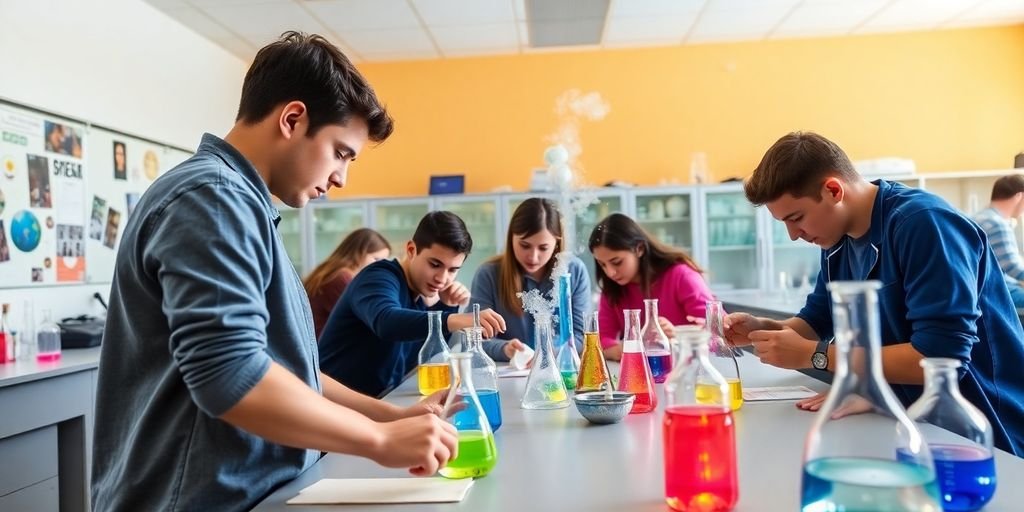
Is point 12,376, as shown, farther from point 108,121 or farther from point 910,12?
point 910,12

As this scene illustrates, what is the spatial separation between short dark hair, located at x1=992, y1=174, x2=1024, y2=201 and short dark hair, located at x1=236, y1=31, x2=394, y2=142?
4191 millimetres

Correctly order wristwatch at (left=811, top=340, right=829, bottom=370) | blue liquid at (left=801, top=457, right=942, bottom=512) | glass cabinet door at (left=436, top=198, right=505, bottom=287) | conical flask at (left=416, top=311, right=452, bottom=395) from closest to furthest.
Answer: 1. blue liquid at (left=801, top=457, right=942, bottom=512)
2. wristwatch at (left=811, top=340, right=829, bottom=370)
3. conical flask at (left=416, top=311, right=452, bottom=395)
4. glass cabinet door at (left=436, top=198, right=505, bottom=287)

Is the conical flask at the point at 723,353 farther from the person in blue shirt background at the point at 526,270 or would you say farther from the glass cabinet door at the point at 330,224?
the glass cabinet door at the point at 330,224

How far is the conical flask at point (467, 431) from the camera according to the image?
103cm

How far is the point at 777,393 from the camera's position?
1583mm

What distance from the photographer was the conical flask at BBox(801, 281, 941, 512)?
0.65 metres

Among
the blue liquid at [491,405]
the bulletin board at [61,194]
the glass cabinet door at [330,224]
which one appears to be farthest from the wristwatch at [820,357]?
the glass cabinet door at [330,224]

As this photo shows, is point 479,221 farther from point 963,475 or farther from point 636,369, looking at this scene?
point 963,475

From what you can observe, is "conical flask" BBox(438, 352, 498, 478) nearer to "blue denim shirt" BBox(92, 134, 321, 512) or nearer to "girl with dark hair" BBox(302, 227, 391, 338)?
"blue denim shirt" BBox(92, 134, 321, 512)

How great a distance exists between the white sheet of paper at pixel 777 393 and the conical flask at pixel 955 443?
2.32 feet

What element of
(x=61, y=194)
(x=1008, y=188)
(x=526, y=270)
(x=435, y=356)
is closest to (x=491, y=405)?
(x=435, y=356)

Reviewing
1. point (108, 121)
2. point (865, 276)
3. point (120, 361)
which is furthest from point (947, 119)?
point (120, 361)

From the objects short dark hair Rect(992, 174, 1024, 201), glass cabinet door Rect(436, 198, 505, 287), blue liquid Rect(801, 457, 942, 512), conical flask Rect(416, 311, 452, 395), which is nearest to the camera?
blue liquid Rect(801, 457, 942, 512)

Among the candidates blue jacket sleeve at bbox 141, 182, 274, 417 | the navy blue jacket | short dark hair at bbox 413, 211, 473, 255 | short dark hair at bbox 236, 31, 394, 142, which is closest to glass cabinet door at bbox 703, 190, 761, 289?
short dark hair at bbox 413, 211, 473, 255
